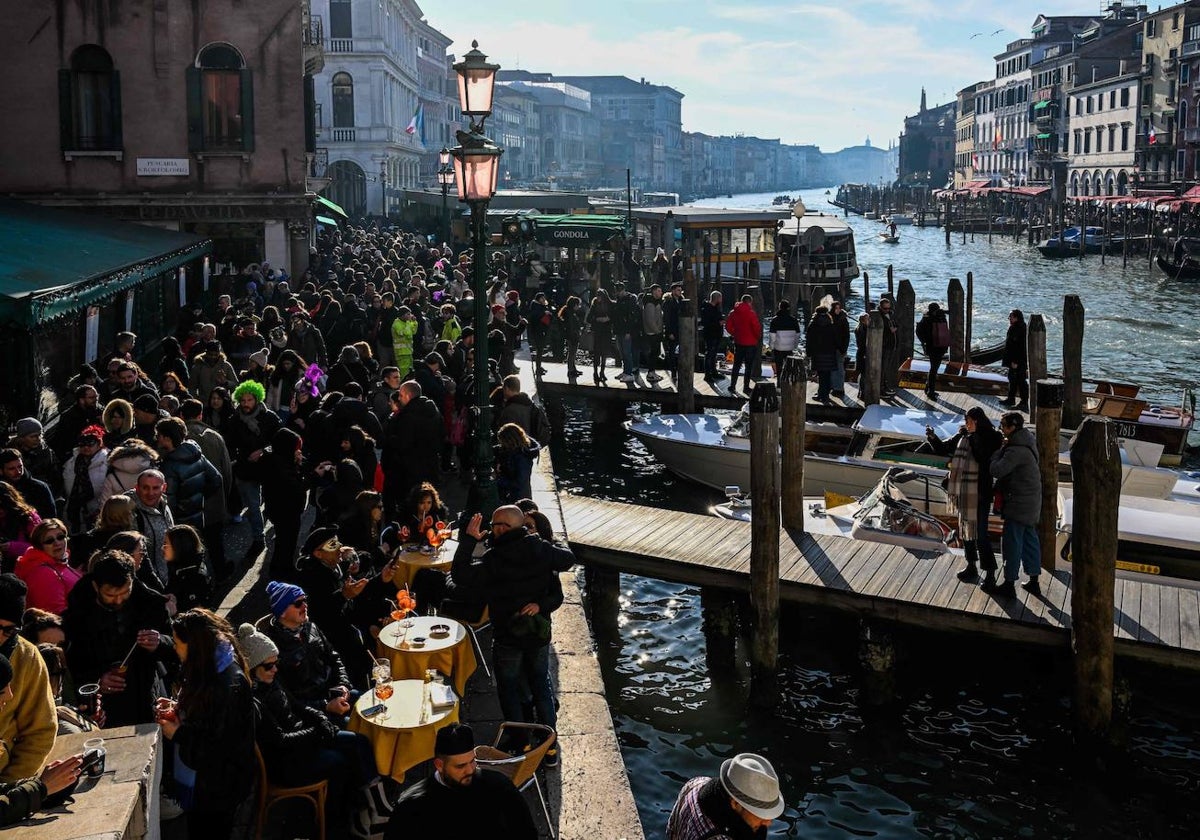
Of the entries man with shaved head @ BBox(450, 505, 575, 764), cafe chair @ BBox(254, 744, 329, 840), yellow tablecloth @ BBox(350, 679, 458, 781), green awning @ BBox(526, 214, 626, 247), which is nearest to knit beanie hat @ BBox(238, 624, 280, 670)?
cafe chair @ BBox(254, 744, 329, 840)

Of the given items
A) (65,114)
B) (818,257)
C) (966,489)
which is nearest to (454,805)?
(966,489)

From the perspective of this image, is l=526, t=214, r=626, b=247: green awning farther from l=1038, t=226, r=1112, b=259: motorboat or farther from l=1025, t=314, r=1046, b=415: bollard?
l=1038, t=226, r=1112, b=259: motorboat

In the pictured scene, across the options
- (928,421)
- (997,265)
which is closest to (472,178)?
(928,421)

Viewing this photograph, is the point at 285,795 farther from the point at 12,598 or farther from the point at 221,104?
the point at 221,104

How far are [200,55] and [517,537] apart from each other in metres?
19.3

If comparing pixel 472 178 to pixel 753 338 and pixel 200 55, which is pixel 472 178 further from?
pixel 200 55

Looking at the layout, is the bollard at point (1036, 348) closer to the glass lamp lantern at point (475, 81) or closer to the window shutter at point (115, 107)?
the glass lamp lantern at point (475, 81)

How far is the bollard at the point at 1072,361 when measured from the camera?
17.4 meters

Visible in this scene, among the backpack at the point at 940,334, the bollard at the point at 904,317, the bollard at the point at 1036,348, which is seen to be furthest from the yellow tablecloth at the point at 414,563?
the bollard at the point at 904,317

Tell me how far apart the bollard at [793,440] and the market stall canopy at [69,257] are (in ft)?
24.6

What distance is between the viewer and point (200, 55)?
77.1 feet

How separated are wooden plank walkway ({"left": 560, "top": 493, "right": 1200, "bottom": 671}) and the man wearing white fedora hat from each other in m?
5.56

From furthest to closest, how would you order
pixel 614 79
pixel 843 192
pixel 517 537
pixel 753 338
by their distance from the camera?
pixel 843 192, pixel 614 79, pixel 753 338, pixel 517 537

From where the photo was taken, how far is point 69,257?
15.8 meters
